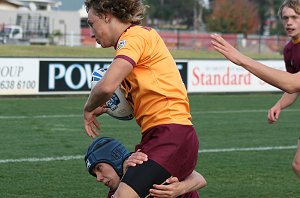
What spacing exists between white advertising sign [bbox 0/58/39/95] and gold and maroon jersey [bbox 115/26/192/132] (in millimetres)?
13601

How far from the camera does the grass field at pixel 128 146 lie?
8.38 m

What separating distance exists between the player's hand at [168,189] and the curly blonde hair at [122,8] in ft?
3.42

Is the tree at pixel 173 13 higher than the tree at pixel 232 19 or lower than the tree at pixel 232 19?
lower

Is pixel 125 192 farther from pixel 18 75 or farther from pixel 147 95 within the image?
pixel 18 75

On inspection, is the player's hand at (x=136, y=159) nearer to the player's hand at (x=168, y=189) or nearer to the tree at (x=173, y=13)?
the player's hand at (x=168, y=189)

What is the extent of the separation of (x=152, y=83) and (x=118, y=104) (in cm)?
40

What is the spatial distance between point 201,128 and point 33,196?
6.38 metres

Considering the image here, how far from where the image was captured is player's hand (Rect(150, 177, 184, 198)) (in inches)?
189

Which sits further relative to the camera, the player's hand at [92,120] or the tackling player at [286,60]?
the player's hand at [92,120]

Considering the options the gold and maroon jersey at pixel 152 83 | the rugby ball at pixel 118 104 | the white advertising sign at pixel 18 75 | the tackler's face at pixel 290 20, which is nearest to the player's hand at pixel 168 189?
the gold and maroon jersey at pixel 152 83

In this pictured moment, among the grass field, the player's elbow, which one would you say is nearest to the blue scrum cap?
the player's elbow

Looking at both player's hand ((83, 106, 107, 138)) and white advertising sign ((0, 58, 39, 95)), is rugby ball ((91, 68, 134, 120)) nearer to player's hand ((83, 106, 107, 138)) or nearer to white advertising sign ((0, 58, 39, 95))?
player's hand ((83, 106, 107, 138))

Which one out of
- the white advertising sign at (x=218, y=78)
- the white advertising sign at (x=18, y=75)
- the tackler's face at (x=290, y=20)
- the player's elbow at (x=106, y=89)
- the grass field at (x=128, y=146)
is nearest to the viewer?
the player's elbow at (x=106, y=89)

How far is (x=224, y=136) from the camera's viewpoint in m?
12.8
